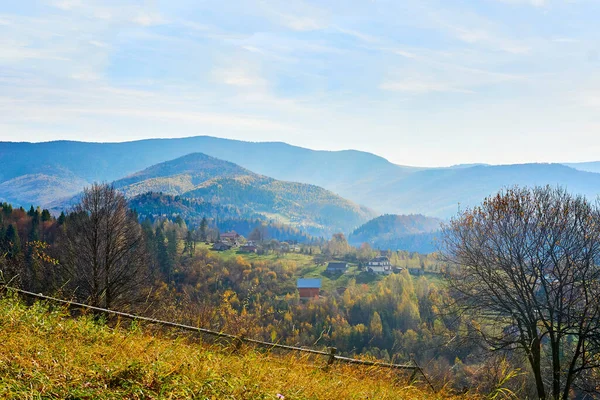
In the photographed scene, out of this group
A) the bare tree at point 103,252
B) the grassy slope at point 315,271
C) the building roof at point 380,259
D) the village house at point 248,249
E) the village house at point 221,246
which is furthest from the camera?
the village house at point 248,249

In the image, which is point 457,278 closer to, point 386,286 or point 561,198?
point 561,198

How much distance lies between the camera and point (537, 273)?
13.2m

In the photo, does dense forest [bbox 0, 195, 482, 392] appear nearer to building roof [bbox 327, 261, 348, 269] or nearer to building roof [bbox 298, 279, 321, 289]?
building roof [bbox 298, 279, 321, 289]

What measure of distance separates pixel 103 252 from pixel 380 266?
10060 centimetres

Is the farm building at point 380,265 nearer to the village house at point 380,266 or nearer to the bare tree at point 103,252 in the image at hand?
the village house at point 380,266

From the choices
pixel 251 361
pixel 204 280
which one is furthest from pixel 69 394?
pixel 204 280

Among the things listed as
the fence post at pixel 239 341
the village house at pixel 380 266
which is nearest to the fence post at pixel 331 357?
the fence post at pixel 239 341

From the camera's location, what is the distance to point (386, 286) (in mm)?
84125

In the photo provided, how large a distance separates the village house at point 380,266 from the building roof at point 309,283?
21.3 meters

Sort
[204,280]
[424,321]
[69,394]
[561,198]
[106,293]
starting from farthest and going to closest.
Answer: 1. [204,280]
2. [424,321]
3. [106,293]
4. [561,198]
5. [69,394]

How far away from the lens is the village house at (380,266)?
366 feet

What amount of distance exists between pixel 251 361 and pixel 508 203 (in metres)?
12.0

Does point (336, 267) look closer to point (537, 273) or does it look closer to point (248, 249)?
point (248, 249)

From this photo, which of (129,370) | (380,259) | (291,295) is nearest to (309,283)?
(291,295)
